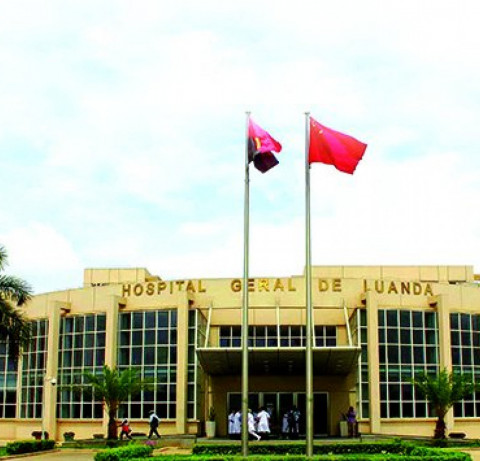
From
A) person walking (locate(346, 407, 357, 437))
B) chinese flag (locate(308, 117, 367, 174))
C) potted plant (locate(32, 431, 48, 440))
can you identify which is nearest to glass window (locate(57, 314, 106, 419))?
potted plant (locate(32, 431, 48, 440))

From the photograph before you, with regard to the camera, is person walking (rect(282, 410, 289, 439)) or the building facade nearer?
person walking (rect(282, 410, 289, 439))

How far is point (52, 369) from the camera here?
149 feet

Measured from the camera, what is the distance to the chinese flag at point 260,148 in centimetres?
2466

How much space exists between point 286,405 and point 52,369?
13109 millimetres

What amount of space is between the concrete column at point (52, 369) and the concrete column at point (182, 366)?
7.20 metres

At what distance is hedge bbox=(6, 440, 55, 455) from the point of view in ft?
110

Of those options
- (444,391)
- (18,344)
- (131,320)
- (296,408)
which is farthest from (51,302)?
(444,391)

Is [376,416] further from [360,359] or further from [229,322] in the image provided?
[229,322]

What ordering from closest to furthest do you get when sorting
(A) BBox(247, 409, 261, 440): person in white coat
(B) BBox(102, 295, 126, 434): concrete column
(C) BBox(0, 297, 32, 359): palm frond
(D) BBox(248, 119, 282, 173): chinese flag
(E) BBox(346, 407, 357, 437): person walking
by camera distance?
1. (D) BBox(248, 119, 282, 173): chinese flag
2. (C) BBox(0, 297, 32, 359): palm frond
3. (A) BBox(247, 409, 261, 440): person in white coat
4. (E) BBox(346, 407, 357, 437): person walking
5. (B) BBox(102, 295, 126, 434): concrete column

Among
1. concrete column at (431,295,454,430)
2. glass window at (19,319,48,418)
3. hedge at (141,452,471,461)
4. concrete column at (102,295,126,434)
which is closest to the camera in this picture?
hedge at (141,452,471,461)

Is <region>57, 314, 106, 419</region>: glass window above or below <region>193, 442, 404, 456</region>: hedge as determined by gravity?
above

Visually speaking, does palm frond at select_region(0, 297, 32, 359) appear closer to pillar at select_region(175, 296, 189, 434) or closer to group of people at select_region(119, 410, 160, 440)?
group of people at select_region(119, 410, 160, 440)

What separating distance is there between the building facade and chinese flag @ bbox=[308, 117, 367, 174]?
18664 millimetres

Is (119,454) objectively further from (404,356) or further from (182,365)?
(404,356)
